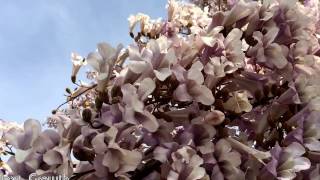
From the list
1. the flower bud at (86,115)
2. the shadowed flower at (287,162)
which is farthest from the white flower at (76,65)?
the shadowed flower at (287,162)

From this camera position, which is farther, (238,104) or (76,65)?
(76,65)

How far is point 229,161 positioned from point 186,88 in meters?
0.15

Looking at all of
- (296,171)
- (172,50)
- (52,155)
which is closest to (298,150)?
(296,171)

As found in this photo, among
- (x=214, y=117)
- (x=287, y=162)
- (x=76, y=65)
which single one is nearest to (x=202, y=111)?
(x=214, y=117)

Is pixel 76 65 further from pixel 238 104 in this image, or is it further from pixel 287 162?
pixel 287 162

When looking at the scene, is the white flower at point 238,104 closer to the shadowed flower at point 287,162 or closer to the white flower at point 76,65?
the shadowed flower at point 287,162

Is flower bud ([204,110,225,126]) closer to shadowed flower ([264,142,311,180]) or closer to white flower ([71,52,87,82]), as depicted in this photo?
shadowed flower ([264,142,311,180])

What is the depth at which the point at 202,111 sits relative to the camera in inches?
37.4

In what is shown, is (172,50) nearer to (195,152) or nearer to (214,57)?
(214,57)

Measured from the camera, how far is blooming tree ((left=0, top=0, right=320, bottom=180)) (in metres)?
0.89

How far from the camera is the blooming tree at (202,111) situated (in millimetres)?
888

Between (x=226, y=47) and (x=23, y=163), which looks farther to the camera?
(x=226, y=47)

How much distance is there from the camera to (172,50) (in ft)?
3.12

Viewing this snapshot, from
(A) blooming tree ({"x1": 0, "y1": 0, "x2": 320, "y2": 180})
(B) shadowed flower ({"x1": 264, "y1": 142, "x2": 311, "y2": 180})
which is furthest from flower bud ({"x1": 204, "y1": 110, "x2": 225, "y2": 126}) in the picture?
(B) shadowed flower ({"x1": 264, "y1": 142, "x2": 311, "y2": 180})
